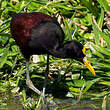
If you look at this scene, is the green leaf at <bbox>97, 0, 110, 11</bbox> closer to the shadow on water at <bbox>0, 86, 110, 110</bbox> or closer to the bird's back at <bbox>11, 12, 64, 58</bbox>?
the bird's back at <bbox>11, 12, 64, 58</bbox>

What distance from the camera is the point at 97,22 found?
678cm

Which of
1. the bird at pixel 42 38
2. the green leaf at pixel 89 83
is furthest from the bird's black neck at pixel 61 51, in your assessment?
the green leaf at pixel 89 83

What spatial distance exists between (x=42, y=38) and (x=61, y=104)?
82cm

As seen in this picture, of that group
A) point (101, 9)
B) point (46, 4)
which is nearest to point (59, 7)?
point (46, 4)

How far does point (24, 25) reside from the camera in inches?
211

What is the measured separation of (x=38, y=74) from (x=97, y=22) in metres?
1.30

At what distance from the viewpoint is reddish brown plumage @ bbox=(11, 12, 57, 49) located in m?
5.31

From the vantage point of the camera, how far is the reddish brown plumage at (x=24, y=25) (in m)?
5.31

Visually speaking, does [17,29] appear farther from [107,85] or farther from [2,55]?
[107,85]

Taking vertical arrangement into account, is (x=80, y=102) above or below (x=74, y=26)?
below

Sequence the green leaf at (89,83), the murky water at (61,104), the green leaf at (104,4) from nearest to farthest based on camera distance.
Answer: the murky water at (61,104) → the green leaf at (89,83) → the green leaf at (104,4)

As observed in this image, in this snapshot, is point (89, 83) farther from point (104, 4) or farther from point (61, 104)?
point (104, 4)

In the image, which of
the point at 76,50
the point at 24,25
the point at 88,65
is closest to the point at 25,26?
the point at 24,25

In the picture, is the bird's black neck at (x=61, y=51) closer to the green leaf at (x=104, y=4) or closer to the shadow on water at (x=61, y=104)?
the shadow on water at (x=61, y=104)
